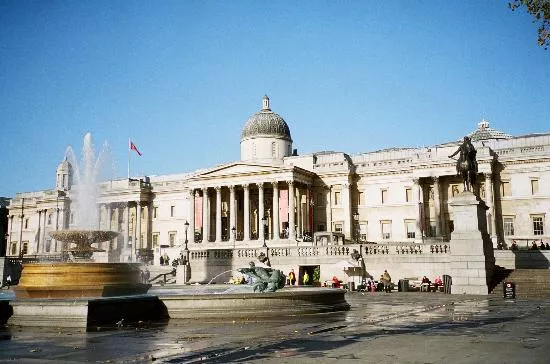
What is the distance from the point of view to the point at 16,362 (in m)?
9.12

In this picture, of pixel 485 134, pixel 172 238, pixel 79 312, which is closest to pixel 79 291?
pixel 79 312

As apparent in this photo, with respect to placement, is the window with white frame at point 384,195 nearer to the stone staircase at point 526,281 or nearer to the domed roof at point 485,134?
the domed roof at point 485,134

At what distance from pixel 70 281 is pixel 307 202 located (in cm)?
4917

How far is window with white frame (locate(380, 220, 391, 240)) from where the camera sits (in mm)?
63156

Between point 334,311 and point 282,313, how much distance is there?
2.54 meters

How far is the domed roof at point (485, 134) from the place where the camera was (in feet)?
241

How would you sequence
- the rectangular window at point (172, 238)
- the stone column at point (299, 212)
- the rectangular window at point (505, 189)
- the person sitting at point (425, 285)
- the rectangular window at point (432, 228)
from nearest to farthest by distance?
the person sitting at point (425, 285)
the rectangular window at point (505, 189)
the rectangular window at point (432, 228)
the stone column at point (299, 212)
the rectangular window at point (172, 238)

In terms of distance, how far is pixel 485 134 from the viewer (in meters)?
75.9

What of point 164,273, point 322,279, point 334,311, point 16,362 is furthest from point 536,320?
point 164,273

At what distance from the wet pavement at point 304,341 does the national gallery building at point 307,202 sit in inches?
1045

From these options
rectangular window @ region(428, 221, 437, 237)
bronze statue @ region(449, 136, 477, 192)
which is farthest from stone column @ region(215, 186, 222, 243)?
bronze statue @ region(449, 136, 477, 192)

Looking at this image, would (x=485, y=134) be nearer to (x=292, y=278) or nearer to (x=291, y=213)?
(x=291, y=213)

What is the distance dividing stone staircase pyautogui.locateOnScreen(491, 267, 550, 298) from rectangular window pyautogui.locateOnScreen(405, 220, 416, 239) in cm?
2878

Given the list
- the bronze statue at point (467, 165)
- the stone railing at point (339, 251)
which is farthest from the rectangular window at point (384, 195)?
the bronze statue at point (467, 165)
